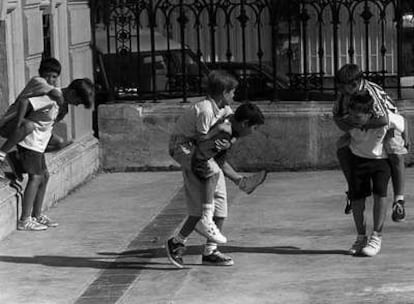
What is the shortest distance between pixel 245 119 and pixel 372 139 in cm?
102

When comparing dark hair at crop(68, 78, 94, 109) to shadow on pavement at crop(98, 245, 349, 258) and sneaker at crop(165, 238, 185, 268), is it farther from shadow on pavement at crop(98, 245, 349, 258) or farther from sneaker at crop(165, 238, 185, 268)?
sneaker at crop(165, 238, 185, 268)

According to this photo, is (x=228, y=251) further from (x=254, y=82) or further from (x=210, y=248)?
(x=254, y=82)

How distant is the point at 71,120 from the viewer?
11930 millimetres

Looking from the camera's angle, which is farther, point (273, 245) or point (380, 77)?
point (380, 77)

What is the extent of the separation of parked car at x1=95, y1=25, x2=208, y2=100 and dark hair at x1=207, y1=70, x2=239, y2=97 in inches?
184

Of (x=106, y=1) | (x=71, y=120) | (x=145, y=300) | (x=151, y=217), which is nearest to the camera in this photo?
(x=145, y=300)

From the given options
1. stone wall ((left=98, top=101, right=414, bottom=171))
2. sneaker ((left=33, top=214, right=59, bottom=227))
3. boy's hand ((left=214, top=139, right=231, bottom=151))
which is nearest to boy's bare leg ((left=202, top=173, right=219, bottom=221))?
boy's hand ((left=214, top=139, right=231, bottom=151))

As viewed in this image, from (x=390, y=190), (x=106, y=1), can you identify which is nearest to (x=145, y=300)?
(x=390, y=190)

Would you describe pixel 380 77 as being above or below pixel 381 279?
above

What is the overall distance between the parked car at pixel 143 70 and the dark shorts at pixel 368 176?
4557 mm

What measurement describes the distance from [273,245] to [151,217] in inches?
64.8

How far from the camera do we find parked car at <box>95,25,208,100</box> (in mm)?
12812

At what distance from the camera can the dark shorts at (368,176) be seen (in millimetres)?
8281

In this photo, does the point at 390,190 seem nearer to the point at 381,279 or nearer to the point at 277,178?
the point at 277,178
